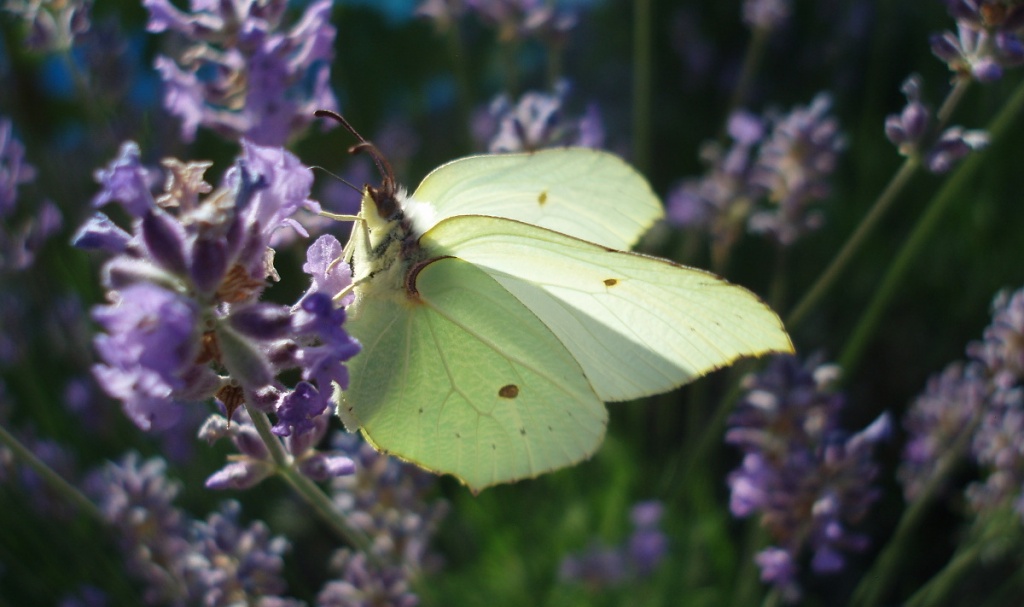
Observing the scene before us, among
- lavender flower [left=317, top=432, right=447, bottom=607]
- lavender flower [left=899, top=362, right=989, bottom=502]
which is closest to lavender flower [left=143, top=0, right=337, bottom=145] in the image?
lavender flower [left=317, top=432, right=447, bottom=607]

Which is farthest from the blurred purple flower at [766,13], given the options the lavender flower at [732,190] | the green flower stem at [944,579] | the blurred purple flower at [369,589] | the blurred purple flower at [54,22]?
the blurred purple flower at [369,589]

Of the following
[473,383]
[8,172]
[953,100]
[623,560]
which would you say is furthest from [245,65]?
[623,560]

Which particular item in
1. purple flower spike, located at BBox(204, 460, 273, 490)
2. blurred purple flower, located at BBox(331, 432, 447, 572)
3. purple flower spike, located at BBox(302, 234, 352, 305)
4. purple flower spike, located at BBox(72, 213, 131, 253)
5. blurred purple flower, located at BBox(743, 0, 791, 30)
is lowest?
blurred purple flower, located at BBox(331, 432, 447, 572)

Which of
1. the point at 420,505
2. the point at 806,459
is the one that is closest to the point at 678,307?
the point at 806,459

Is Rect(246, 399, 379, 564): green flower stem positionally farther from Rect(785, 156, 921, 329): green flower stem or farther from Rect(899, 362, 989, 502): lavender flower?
Rect(899, 362, 989, 502): lavender flower

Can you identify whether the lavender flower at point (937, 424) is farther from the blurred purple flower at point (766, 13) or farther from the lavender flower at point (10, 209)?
the lavender flower at point (10, 209)

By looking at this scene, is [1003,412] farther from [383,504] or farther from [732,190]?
[383,504]

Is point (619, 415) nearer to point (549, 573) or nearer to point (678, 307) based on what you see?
point (549, 573)
